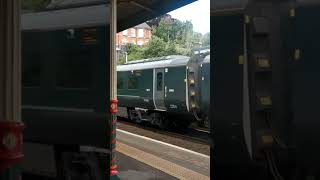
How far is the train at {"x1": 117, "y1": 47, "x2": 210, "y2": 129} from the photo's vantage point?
17516 millimetres

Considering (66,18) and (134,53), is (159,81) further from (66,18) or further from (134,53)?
(134,53)

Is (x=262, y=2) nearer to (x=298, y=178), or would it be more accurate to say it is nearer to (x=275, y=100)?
(x=275, y=100)

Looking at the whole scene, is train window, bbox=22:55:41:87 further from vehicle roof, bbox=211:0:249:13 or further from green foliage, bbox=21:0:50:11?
vehicle roof, bbox=211:0:249:13

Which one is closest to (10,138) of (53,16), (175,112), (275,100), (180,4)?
(275,100)

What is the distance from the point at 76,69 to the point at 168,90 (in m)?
13.4

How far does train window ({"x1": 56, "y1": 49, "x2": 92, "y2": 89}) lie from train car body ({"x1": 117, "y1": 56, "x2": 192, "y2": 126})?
1215cm

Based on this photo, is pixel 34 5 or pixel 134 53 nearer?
pixel 34 5

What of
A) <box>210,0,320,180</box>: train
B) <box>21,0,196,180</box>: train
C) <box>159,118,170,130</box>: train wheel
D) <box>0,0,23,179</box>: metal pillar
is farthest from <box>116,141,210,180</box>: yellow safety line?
<box>159,118,170,130</box>: train wheel

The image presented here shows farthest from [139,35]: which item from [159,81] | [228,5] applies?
[228,5]

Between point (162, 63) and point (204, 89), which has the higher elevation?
point (162, 63)

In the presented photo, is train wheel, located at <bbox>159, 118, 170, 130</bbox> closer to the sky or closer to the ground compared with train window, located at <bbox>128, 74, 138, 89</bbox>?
closer to the ground

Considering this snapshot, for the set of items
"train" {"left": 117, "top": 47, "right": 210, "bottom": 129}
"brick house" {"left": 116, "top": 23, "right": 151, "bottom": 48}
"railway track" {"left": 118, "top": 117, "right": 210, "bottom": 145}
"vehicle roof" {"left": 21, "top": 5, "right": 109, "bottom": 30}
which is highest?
"brick house" {"left": 116, "top": 23, "right": 151, "bottom": 48}

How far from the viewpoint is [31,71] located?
231 inches

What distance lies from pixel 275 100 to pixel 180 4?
4646 millimetres
